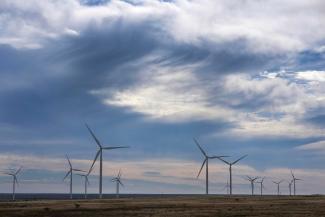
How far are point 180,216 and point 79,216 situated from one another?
16437 millimetres

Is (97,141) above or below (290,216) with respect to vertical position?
above

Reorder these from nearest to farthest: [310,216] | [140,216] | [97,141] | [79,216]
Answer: [310,216], [140,216], [79,216], [97,141]

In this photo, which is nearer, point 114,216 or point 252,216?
point 252,216

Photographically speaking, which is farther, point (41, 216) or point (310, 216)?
point (41, 216)

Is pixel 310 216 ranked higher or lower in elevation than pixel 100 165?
lower

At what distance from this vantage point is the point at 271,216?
69.6m

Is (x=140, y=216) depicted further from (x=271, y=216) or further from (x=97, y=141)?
(x=97, y=141)

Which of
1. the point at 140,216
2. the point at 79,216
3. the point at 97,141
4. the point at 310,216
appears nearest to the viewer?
the point at 310,216

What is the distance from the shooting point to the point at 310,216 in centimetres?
6806

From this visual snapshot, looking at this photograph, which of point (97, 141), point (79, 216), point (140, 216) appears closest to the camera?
point (140, 216)

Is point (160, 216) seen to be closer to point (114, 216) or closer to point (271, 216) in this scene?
point (114, 216)

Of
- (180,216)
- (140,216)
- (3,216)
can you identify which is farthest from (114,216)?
(3,216)

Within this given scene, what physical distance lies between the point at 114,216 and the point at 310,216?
2684 cm

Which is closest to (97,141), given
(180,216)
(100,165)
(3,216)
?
(100,165)
